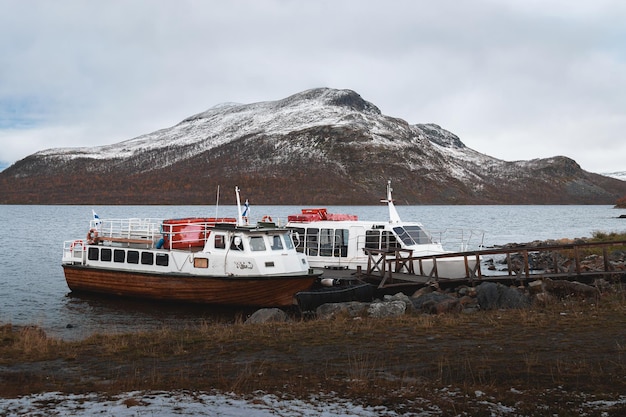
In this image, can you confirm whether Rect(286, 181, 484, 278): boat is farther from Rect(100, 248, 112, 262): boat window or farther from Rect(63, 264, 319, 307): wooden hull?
Rect(100, 248, 112, 262): boat window

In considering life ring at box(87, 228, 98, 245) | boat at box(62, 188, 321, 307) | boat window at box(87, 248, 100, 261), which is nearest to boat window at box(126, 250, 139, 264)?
boat at box(62, 188, 321, 307)

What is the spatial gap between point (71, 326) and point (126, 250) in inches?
241

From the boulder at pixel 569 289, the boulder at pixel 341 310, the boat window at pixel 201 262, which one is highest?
the boat window at pixel 201 262

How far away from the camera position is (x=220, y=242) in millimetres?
26719

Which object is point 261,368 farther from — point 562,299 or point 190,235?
point 190,235

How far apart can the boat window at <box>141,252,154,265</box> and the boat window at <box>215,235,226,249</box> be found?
348cm

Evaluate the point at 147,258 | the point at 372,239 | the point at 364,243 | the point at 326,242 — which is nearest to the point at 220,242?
the point at 147,258

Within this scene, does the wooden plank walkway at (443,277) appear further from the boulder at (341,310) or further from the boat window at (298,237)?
the boulder at (341,310)

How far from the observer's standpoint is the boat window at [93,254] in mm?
30172

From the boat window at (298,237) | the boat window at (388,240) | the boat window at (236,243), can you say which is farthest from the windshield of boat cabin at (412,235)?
the boat window at (236,243)

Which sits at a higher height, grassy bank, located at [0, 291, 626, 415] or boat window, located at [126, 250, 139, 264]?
boat window, located at [126, 250, 139, 264]

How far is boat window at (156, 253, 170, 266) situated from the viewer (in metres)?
27.9

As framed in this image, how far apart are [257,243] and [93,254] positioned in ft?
29.9

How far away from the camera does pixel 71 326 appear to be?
76.7ft
